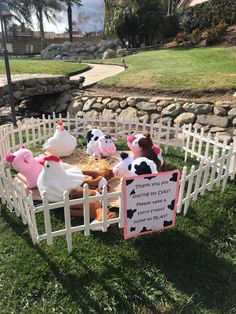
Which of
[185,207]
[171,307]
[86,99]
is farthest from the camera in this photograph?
[86,99]

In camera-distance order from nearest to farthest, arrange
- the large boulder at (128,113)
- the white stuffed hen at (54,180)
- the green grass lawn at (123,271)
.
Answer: the green grass lawn at (123,271) → the white stuffed hen at (54,180) → the large boulder at (128,113)

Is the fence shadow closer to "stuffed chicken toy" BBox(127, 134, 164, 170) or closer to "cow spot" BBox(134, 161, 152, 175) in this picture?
"cow spot" BBox(134, 161, 152, 175)

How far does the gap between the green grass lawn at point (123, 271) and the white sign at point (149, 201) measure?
0.23 meters

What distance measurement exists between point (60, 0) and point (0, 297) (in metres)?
45.3

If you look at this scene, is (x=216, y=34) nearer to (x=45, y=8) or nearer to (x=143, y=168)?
(x=143, y=168)

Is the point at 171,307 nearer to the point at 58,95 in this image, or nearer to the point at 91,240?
the point at 91,240

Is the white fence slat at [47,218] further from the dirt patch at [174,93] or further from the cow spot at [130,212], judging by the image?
the dirt patch at [174,93]

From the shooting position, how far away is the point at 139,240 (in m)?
3.48

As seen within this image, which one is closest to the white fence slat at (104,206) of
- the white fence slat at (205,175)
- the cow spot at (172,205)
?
the cow spot at (172,205)

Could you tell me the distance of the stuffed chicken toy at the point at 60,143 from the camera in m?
5.44

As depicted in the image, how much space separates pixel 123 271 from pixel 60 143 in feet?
9.73

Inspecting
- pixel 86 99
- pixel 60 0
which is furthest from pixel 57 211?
pixel 60 0

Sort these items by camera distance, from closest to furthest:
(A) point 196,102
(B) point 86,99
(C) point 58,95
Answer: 1. (A) point 196,102
2. (B) point 86,99
3. (C) point 58,95

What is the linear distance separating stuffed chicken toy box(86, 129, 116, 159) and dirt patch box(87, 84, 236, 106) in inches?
145
